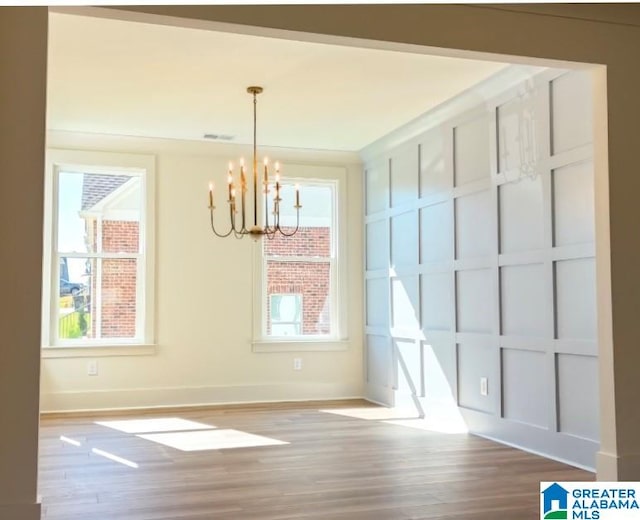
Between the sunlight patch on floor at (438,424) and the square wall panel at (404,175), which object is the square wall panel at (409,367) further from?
the square wall panel at (404,175)

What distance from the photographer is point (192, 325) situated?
6742 millimetres

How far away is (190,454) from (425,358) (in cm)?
231

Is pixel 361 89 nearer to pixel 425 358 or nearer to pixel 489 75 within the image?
pixel 489 75

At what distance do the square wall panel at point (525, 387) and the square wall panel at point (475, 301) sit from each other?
32 cm

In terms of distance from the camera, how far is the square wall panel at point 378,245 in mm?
6783

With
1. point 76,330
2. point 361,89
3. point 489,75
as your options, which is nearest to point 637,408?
point 489,75

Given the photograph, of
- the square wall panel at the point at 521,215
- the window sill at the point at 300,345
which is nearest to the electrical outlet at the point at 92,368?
the window sill at the point at 300,345

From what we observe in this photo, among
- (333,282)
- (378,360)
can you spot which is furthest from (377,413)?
(333,282)

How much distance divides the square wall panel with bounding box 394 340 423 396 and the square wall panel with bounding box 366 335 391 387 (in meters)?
0.20

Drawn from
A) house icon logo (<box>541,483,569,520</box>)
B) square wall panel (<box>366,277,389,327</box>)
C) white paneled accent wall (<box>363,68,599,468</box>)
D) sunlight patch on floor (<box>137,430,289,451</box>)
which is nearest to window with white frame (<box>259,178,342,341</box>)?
square wall panel (<box>366,277,389,327</box>)

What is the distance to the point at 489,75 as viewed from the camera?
4.87m

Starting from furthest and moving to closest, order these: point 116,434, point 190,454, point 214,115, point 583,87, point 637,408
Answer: point 214,115 → point 116,434 → point 190,454 → point 583,87 → point 637,408

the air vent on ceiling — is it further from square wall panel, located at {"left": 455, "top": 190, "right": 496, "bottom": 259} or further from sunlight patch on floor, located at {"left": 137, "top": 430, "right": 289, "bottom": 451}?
sunlight patch on floor, located at {"left": 137, "top": 430, "right": 289, "bottom": 451}

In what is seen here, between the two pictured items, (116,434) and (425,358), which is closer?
(116,434)
